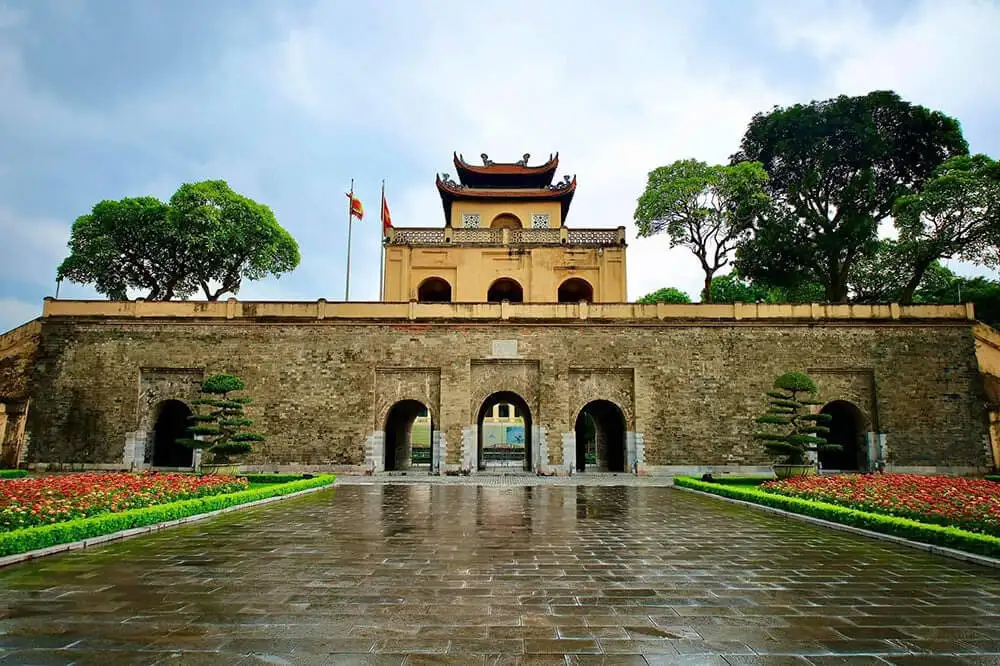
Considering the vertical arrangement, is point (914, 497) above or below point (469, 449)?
below

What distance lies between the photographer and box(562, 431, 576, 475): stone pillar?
2159 cm

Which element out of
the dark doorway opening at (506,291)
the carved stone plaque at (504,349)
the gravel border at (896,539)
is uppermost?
the dark doorway opening at (506,291)

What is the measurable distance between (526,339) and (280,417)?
33.8 ft

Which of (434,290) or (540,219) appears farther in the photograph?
(540,219)

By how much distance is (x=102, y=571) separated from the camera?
19.9ft

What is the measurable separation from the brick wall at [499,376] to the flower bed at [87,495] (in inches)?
353

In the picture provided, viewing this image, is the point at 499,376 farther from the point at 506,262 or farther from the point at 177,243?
the point at 177,243

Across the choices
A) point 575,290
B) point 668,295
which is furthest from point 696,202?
point 668,295

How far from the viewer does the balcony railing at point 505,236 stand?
28828 mm

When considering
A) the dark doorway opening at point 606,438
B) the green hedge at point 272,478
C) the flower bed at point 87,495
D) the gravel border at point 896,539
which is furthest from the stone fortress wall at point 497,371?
the gravel border at point 896,539

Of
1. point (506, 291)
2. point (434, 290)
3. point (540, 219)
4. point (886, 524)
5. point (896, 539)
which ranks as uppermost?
point (540, 219)

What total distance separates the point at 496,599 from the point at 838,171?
31381 mm

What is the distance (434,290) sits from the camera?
98.7 ft

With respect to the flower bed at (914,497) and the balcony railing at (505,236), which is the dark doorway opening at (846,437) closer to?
the flower bed at (914,497)
